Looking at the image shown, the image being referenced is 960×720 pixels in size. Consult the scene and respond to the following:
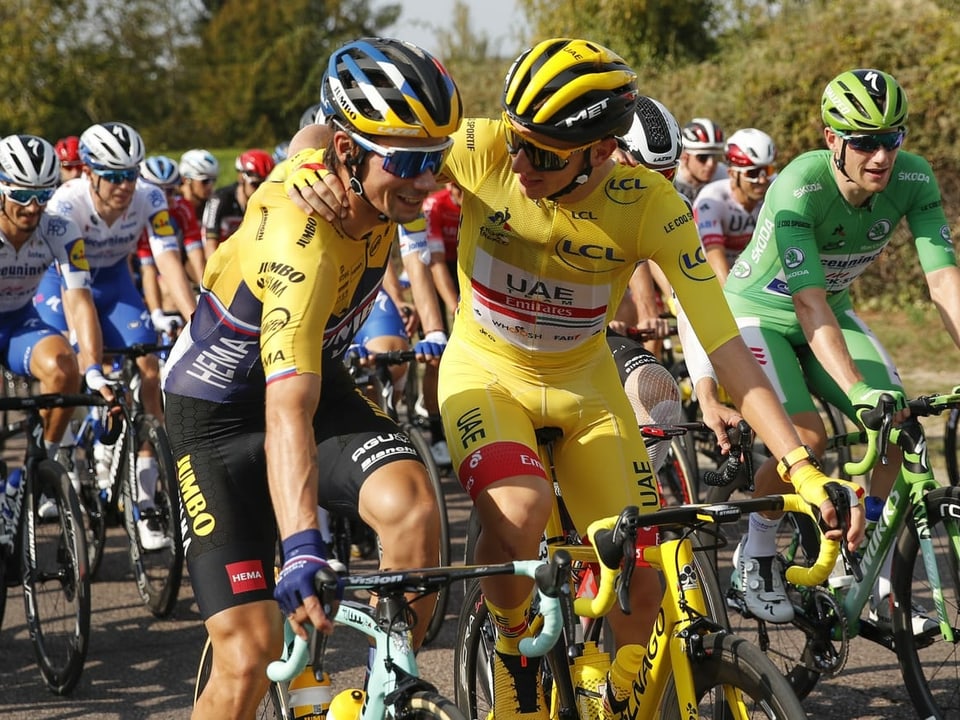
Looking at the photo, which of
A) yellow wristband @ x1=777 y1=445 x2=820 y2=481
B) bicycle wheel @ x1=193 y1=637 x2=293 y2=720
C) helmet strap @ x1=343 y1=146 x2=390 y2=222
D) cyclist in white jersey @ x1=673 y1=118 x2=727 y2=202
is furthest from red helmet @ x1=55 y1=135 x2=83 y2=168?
yellow wristband @ x1=777 y1=445 x2=820 y2=481

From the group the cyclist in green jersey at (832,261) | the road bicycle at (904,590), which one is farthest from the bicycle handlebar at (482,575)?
the cyclist in green jersey at (832,261)

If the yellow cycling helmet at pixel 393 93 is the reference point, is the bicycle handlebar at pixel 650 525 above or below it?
below

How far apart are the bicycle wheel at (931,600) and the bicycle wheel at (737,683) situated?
63.1 inches

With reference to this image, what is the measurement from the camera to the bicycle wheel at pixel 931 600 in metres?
4.39

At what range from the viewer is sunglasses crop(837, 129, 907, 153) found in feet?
16.5

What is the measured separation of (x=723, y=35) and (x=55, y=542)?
2068 centimetres

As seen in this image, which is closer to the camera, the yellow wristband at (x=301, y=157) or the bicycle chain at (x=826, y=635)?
the yellow wristband at (x=301, y=157)

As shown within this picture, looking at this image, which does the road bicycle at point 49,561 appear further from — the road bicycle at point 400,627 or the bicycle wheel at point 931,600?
the bicycle wheel at point 931,600

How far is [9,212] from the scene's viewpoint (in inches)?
264

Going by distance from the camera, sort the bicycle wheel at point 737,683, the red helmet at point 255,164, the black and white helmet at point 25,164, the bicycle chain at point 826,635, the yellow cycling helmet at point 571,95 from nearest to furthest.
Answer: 1. the bicycle wheel at point 737,683
2. the yellow cycling helmet at point 571,95
3. the bicycle chain at point 826,635
4. the black and white helmet at point 25,164
5. the red helmet at point 255,164

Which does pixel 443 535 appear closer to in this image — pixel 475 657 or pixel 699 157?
pixel 475 657

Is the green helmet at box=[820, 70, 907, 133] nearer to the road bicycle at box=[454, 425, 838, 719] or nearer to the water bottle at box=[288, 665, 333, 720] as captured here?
the road bicycle at box=[454, 425, 838, 719]

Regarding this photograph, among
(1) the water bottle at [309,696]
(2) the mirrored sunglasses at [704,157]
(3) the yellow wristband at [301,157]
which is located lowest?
(1) the water bottle at [309,696]

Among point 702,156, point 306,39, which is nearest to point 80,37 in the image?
point 306,39
